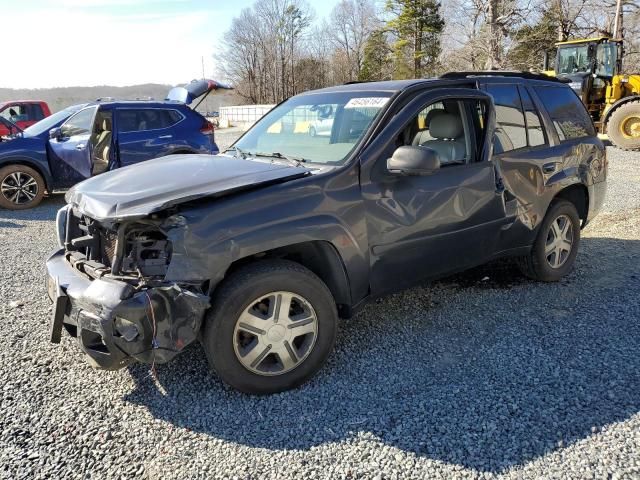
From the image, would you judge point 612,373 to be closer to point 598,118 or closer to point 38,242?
point 38,242

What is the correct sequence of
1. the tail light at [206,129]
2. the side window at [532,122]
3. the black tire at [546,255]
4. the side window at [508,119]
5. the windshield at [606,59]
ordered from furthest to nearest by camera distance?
the windshield at [606,59] → the tail light at [206,129] → the black tire at [546,255] → the side window at [532,122] → the side window at [508,119]

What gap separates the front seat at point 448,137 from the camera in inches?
153

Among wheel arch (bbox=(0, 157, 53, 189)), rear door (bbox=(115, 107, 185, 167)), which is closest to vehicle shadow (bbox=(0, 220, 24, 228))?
wheel arch (bbox=(0, 157, 53, 189))

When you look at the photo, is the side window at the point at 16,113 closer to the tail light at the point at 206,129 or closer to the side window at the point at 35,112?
the side window at the point at 35,112

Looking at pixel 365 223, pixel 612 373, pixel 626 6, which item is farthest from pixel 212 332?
pixel 626 6

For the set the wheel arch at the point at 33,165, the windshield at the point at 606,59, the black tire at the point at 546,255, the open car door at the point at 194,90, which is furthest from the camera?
the windshield at the point at 606,59

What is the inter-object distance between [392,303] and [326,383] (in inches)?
54.7

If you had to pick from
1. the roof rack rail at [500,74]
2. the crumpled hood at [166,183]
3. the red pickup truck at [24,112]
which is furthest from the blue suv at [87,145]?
the red pickup truck at [24,112]

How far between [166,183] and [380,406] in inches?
71.1

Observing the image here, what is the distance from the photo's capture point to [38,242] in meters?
6.80

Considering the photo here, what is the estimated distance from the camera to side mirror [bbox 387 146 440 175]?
3.19 metres

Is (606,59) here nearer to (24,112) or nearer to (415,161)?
(415,161)

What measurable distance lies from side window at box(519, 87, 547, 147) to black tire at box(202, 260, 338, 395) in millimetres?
2540

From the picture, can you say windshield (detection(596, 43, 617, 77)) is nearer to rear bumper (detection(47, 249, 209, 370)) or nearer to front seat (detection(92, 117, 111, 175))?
front seat (detection(92, 117, 111, 175))
